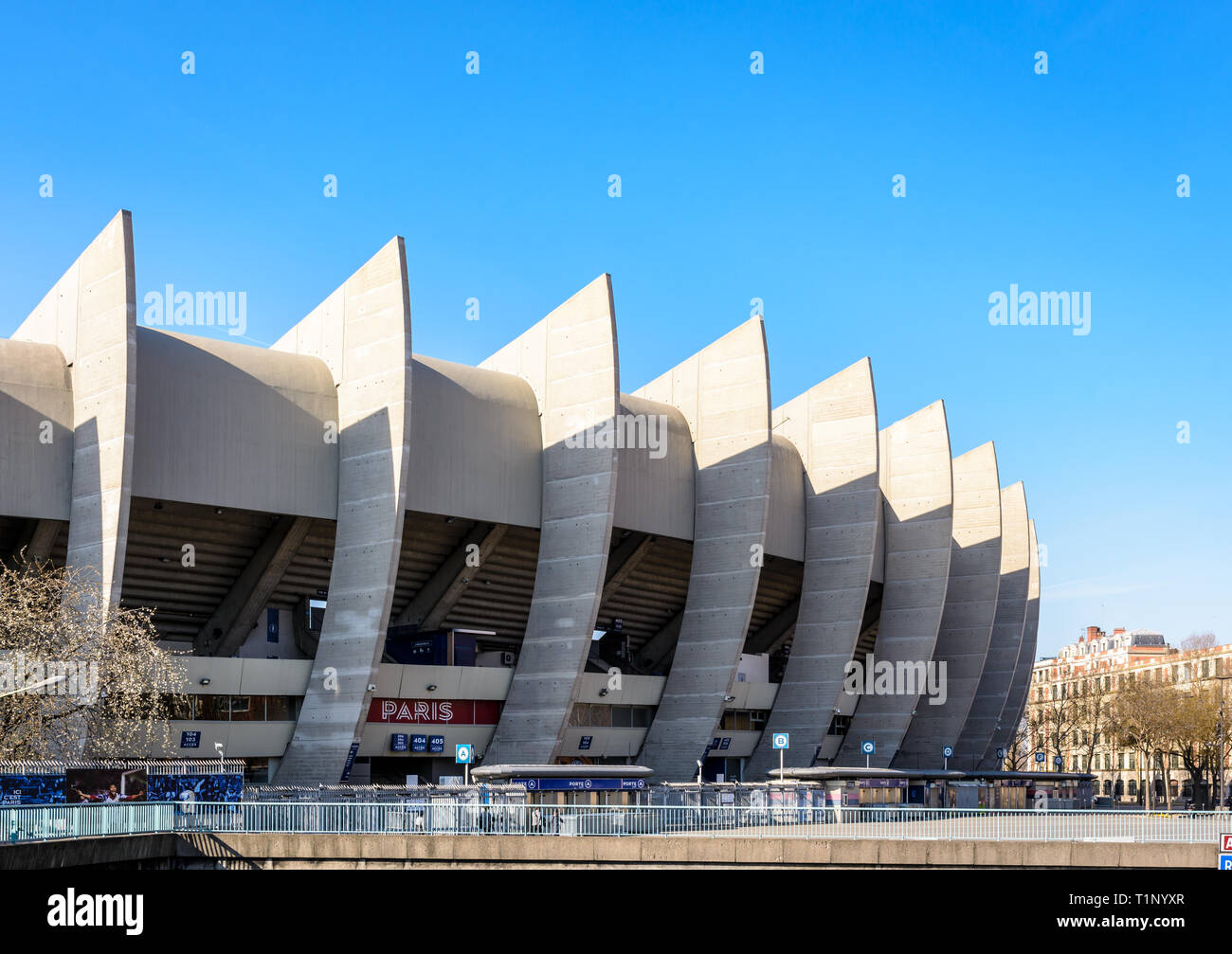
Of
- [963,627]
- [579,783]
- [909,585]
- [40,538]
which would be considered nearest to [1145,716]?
[963,627]

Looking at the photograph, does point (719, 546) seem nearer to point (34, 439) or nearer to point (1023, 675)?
point (34, 439)

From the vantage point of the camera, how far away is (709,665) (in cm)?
5350

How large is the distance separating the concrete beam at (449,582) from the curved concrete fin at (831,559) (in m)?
17.1

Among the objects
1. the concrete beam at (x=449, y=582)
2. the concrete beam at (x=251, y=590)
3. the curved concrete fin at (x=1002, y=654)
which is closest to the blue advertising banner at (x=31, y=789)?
the concrete beam at (x=251, y=590)

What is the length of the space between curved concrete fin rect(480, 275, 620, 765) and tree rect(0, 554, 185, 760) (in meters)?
14.0

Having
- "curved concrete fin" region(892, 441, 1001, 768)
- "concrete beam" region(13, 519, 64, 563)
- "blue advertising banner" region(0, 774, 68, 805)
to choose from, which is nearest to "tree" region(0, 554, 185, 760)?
"blue advertising banner" region(0, 774, 68, 805)

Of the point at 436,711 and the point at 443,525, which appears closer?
the point at 436,711

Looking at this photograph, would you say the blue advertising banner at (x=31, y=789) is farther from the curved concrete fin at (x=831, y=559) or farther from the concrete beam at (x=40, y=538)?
the curved concrete fin at (x=831, y=559)

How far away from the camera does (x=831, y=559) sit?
6012cm

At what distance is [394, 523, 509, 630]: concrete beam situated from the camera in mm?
49469

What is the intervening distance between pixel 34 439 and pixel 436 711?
16.6 metres

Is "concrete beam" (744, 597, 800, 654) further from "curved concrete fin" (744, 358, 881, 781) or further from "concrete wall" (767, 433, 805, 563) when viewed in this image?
"concrete wall" (767, 433, 805, 563)

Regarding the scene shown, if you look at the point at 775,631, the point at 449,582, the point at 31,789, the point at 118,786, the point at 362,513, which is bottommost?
the point at 118,786
